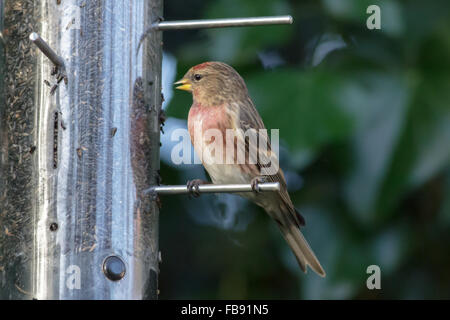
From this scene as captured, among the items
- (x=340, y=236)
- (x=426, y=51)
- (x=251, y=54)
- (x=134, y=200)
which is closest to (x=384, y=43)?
(x=426, y=51)

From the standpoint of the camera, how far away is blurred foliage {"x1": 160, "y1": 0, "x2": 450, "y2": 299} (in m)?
4.98

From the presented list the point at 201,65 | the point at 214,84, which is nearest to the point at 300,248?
the point at 214,84

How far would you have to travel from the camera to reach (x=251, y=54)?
17.5 ft

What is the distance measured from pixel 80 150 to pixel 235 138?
103 centimetres

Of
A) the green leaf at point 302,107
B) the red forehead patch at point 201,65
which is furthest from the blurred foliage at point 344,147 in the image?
the red forehead patch at point 201,65

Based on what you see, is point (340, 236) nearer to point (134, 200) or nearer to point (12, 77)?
point (134, 200)

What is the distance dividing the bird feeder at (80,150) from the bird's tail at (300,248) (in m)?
0.98

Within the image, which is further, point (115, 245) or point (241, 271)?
point (241, 271)

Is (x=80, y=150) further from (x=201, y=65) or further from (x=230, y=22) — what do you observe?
(x=201, y=65)

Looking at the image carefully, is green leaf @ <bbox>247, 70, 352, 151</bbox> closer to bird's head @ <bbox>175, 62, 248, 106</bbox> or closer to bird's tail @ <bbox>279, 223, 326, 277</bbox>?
bird's head @ <bbox>175, 62, 248, 106</bbox>

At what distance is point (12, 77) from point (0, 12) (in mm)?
326

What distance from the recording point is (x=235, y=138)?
4969 millimetres

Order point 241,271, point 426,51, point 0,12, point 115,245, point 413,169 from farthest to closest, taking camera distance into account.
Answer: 1. point 241,271
2. point 426,51
3. point 413,169
4. point 0,12
5. point 115,245

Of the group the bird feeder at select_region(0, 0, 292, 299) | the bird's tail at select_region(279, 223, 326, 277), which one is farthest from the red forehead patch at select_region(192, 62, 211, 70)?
the bird's tail at select_region(279, 223, 326, 277)
